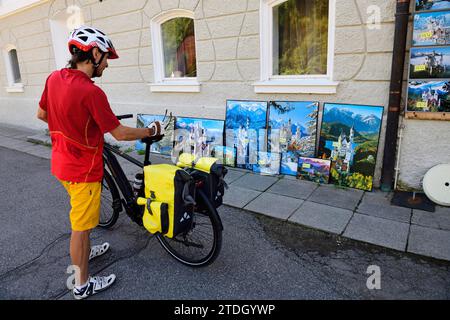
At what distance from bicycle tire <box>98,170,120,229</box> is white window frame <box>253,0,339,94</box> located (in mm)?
2672

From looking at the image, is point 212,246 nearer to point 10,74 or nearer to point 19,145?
point 19,145

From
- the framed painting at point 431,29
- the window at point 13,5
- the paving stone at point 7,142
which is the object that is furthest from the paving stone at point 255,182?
the window at point 13,5

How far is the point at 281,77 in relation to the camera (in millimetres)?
4875

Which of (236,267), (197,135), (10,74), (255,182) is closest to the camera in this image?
(236,267)

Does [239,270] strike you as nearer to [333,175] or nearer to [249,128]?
[333,175]

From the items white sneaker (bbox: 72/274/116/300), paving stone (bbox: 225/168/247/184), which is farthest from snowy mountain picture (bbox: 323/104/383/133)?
white sneaker (bbox: 72/274/116/300)

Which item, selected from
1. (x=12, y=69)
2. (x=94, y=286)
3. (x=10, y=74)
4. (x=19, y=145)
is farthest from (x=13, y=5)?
(x=94, y=286)

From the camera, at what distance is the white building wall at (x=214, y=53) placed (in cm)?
396

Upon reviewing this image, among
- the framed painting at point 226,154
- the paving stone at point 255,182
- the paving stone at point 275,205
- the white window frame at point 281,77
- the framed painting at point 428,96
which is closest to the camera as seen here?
the framed painting at point 428,96

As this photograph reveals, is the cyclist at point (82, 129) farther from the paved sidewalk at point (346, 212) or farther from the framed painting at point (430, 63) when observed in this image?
the framed painting at point (430, 63)

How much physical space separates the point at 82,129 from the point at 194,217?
1.09m

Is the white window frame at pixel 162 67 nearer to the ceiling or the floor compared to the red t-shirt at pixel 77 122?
nearer to the ceiling

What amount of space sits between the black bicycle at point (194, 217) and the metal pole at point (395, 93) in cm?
251
